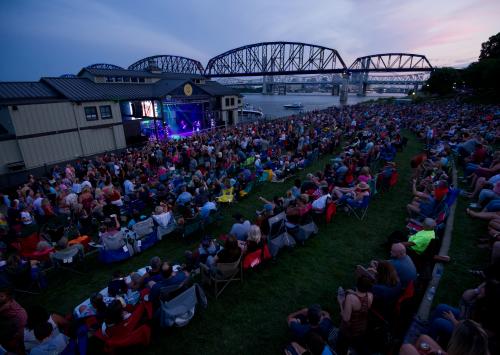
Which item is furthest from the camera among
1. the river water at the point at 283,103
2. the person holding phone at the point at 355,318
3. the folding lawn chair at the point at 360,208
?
the river water at the point at 283,103

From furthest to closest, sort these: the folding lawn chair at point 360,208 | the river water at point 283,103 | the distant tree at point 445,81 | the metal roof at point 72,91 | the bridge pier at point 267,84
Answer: the bridge pier at point 267,84 → the river water at point 283,103 → the distant tree at point 445,81 → the metal roof at point 72,91 → the folding lawn chair at point 360,208

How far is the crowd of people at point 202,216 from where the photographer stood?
3420 mm

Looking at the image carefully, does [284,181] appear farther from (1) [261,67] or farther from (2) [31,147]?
(1) [261,67]

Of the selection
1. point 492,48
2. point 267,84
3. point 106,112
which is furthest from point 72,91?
point 267,84

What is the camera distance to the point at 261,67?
126m

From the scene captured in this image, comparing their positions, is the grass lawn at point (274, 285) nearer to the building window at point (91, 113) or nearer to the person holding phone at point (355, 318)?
the person holding phone at point (355, 318)

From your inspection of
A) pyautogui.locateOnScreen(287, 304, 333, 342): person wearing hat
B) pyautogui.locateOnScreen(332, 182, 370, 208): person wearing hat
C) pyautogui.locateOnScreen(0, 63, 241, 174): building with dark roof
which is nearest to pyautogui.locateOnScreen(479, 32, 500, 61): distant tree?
pyautogui.locateOnScreen(0, 63, 241, 174): building with dark roof

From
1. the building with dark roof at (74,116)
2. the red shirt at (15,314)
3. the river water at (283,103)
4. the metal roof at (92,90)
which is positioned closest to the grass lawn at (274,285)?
the red shirt at (15,314)

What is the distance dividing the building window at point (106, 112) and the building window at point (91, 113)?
0.46 metres

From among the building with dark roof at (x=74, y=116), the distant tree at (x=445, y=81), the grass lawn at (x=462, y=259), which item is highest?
the distant tree at (x=445, y=81)

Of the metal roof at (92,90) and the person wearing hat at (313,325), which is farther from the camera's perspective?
the metal roof at (92,90)

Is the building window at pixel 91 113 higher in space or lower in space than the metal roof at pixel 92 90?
lower

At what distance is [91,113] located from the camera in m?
16.8

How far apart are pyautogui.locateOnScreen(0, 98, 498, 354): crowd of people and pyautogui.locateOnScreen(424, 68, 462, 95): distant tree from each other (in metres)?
54.3
